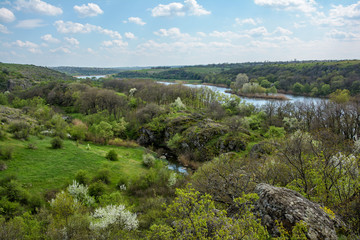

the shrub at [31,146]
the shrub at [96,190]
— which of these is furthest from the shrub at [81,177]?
the shrub at [31,146]

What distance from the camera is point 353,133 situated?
3600 centimetres

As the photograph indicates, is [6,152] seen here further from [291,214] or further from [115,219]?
[291,214]

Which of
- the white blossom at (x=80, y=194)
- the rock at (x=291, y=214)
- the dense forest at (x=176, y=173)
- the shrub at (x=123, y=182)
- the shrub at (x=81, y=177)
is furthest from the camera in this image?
the shrub at (x=123, y=182)

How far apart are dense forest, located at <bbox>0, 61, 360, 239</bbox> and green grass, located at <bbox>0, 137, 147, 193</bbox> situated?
4.9 inches

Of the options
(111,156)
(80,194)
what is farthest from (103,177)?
(111,156)

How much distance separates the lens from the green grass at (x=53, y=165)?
20.7m

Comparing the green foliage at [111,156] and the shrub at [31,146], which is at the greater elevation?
the shrub at [31,146]

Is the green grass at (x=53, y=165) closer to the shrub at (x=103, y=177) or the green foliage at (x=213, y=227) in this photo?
the shrub at (x=103, y=177)

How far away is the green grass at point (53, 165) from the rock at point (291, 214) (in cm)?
1972

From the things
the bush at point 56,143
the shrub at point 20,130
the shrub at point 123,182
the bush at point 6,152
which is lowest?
the shrub at point 123,182

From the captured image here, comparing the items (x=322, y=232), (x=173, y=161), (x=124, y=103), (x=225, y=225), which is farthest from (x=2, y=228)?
(x=124, y=103)

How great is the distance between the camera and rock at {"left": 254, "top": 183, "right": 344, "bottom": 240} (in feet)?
21.8

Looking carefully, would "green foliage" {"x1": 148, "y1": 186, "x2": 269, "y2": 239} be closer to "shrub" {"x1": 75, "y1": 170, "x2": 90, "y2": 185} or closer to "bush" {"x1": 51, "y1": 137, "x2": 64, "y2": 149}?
"shrub" {"x1": 75, "y1": 170, "x2": 90, "y2": 185}

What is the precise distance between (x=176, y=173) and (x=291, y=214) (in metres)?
21.1
